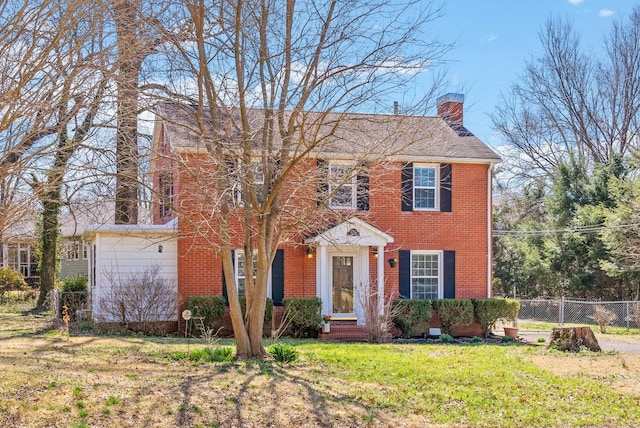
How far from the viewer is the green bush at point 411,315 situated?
58.9 feet

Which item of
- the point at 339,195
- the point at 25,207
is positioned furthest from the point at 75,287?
the point at 25,207

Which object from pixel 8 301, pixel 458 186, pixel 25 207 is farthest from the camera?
pixel 8 301

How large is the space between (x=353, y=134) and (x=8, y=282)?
71.0ft

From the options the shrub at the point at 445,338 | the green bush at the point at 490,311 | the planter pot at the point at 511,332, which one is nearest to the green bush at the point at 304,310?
the shrub at the point at 445,338

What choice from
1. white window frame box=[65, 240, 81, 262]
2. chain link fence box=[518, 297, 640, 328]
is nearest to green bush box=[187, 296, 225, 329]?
chain link fence box=[518, 297, 640, 328]

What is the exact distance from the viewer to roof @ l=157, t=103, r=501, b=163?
1086cm

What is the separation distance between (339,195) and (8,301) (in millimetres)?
17318

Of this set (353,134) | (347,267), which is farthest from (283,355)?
(347,267)

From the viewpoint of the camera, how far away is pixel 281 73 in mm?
11484

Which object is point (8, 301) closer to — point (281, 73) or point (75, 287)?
point (75, 287)

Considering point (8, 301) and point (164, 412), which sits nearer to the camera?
point (164, 412)

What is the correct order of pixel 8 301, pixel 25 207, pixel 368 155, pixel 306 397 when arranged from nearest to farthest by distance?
pixel 306 397
pixel 25 207
pixel 368 155
pixel 8 301

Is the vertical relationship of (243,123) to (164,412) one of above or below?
above

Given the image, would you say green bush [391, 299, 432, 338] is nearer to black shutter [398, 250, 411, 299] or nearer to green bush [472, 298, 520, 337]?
black shutter [398, 250, 411, 299]
